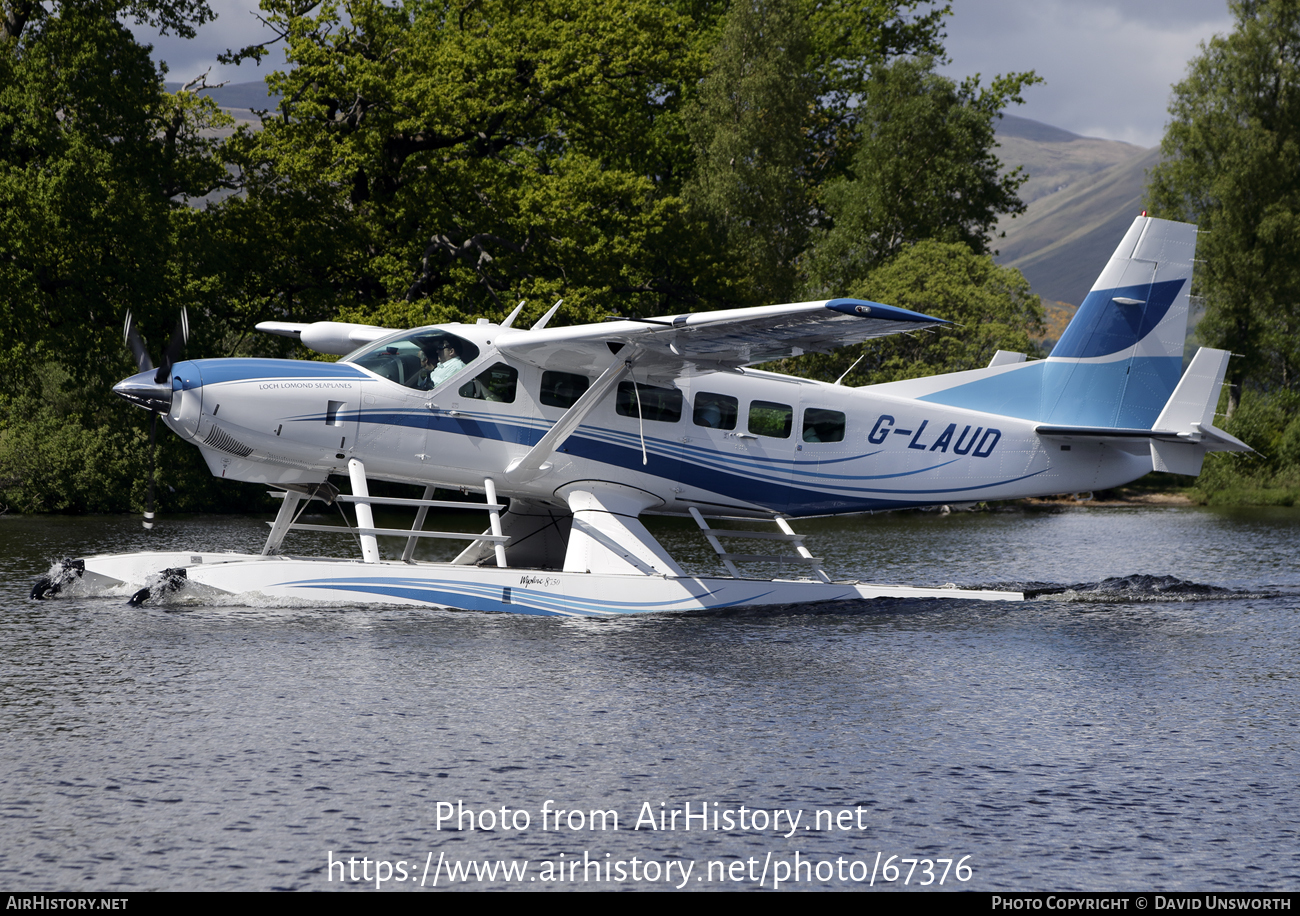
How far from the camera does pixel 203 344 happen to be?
30.4 meters

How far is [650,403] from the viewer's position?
47.6ft

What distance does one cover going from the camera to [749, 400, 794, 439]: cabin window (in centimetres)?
1498

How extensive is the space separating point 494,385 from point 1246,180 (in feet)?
156

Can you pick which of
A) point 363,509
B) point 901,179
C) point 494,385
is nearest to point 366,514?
point 363,509

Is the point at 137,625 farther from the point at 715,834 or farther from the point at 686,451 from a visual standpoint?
the point at 715,834

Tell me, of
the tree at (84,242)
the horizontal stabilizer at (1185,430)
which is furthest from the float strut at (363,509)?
the tree at (84,242)

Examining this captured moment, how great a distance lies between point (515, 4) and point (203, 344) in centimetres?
1624

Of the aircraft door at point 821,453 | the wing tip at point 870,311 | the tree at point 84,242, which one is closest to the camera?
the wing tip at point 870,311

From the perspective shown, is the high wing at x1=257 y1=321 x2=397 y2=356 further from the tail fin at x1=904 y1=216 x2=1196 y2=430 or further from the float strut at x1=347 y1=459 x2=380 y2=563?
the tail fin at x1=904 y1=216 x2=1196 y2=430

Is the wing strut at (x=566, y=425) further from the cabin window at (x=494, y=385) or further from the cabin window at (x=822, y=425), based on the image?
the cabin window at (x=822, y=425)

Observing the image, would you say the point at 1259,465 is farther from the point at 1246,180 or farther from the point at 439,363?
the point at 439,363

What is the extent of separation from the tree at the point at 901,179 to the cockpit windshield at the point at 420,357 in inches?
1421

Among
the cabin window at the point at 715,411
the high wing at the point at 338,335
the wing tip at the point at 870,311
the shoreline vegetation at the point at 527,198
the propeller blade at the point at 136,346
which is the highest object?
the shoreline vegetation at the point at 527,198

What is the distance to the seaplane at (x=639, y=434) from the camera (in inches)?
501
